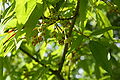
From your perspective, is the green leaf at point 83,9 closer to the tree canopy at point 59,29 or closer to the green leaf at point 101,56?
the tree canopy at point 59,29

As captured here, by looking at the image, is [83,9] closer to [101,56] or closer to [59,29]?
[101,56]

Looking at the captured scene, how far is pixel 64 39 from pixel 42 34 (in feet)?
0.25

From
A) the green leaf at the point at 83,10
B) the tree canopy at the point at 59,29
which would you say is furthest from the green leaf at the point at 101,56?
the green leaf at the point at 83,10

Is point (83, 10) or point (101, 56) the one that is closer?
point (83, 10)

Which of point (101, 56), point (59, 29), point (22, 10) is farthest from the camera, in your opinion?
point (59, 29)

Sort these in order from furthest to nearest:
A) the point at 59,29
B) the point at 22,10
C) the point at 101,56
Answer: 1. the point at 59,29
2. the point at 101,56
3. the point at 22,10

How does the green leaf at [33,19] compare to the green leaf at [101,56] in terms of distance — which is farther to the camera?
the green leaf at [101,56]

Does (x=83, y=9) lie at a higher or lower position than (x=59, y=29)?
higher

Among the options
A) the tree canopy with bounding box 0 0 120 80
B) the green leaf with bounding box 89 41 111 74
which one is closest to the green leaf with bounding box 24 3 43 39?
the tree canopy with bounding box 0 0 120 80

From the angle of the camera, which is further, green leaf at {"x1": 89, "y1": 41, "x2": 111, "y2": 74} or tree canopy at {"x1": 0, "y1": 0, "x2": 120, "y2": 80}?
green leaf at {"x1": 89, "y1": 41, "x2": 111, "y2": 74}

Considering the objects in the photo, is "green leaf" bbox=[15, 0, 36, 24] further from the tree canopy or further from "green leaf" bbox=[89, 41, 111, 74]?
"green leaf" bbox=[89, 41, 111, 74]

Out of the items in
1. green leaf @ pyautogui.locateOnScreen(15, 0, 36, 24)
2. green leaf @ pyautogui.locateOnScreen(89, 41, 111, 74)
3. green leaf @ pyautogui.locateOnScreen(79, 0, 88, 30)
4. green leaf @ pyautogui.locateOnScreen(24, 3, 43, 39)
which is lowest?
green leaf @ pyautogui.locateOnScreen(89, 41, 111, 74)

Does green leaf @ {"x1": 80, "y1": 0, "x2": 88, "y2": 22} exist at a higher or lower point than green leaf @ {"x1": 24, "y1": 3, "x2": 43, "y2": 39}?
lower

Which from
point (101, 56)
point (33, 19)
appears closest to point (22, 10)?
point (33, 19)
